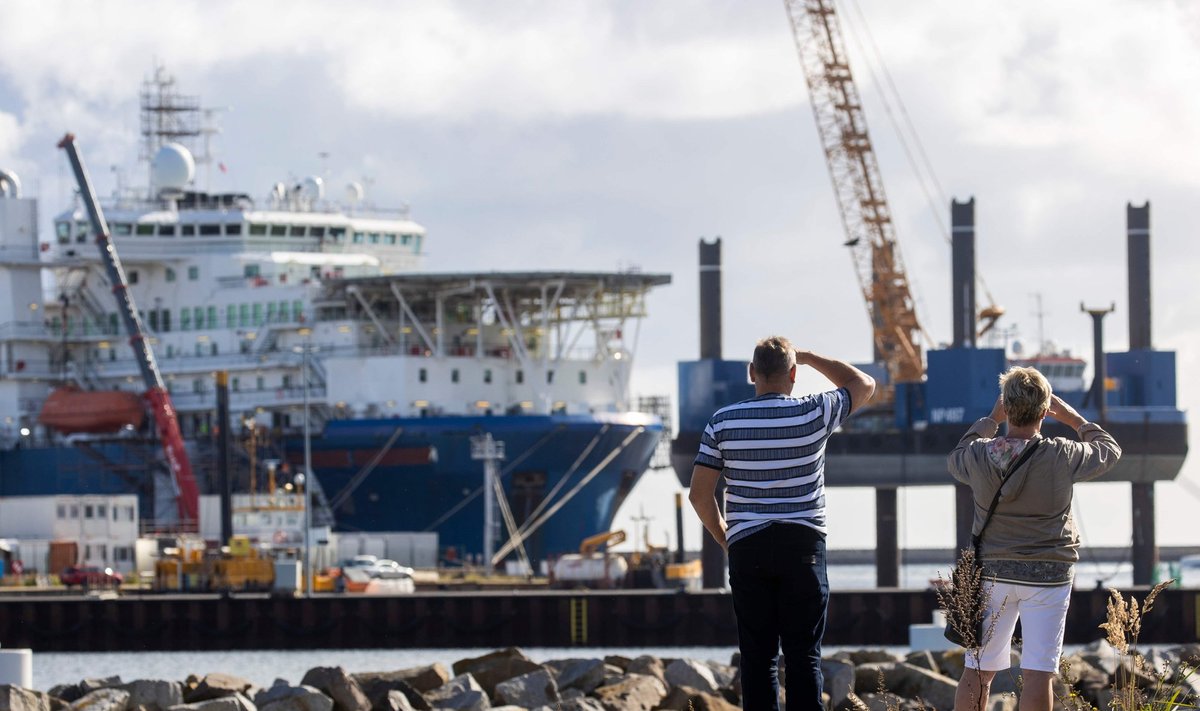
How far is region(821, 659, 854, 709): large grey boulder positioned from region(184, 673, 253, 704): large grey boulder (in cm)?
498

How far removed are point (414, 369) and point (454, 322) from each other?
2593 millimetres

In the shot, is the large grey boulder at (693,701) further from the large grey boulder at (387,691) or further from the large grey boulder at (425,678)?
the large grey boulder at (425,678)

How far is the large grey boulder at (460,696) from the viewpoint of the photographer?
17.0m

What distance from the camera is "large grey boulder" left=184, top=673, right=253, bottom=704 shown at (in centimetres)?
1834

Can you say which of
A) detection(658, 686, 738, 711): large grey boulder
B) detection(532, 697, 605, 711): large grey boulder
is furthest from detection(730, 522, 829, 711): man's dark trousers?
detection(532, 697, 605, 711): large grey boulder

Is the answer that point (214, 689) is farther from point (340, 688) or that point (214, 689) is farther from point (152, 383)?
point (152, 383)

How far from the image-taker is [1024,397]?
8.20 metres

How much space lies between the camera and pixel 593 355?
62.1m

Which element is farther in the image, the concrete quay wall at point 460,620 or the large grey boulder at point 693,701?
the concrete quay wall at point 460,620

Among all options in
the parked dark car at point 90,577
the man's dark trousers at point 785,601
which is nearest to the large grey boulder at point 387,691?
the man's dark trousers at point 785,601

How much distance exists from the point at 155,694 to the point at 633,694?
4.13 metres

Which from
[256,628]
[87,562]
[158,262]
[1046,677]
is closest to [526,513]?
[87,562]

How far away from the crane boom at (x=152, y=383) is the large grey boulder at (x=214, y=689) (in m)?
41.4

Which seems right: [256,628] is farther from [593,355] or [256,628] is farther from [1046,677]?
[1046,677]
